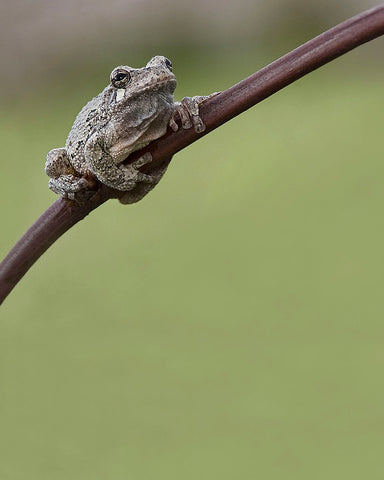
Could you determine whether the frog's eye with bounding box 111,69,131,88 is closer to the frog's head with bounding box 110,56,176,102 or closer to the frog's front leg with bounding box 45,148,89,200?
the frog's head with bounding box 110,56,176,102

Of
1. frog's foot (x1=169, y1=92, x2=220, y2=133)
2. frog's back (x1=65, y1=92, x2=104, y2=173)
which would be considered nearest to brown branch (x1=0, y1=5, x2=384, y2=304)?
frog's foot (x1=169, y1=92, x2=220, y2=133)

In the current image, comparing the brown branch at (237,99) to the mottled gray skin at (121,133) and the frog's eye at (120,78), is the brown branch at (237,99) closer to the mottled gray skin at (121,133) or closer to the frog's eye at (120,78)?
the mottled gray skin at (121,133)

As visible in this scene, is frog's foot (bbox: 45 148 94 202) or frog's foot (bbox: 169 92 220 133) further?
frog's foot (bbox: 45 148 94 202)

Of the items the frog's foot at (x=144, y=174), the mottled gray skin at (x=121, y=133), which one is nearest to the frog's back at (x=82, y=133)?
the mottled gray skin at (x=121, y=133)

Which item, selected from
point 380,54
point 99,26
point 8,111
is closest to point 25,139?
point 8,111

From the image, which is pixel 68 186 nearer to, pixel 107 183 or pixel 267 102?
pixel 107 183
